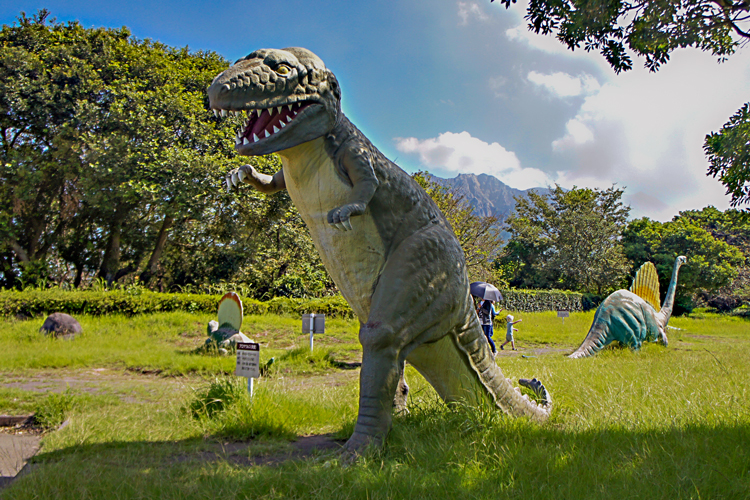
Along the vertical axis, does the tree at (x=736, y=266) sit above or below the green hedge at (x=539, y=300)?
above

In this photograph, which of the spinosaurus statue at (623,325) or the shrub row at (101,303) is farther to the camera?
the shrub row at (101,303)

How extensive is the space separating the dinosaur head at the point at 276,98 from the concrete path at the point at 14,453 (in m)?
2.24

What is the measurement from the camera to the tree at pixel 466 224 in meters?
18.8

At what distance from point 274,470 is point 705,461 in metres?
2.20

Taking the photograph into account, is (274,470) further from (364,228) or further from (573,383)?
(573,383)

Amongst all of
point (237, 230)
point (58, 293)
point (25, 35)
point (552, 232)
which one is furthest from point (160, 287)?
point (552, 232)

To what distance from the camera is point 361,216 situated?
8.52ft

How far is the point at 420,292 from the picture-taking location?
2.59 metres

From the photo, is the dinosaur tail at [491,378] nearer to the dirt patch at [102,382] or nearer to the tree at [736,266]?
the dirt patch at [102,382]

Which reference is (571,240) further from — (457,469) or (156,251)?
(457,469)

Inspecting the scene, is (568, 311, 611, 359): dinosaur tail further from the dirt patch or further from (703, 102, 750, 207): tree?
the dirt patch

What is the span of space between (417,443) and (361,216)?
1.31 m

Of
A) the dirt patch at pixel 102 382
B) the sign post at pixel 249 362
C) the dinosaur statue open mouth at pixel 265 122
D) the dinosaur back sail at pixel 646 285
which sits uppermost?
the dinosaur statue open mouth at pixel 265 122

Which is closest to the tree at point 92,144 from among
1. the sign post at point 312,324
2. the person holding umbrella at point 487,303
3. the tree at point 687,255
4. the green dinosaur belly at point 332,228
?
the sign post at point 312,324
